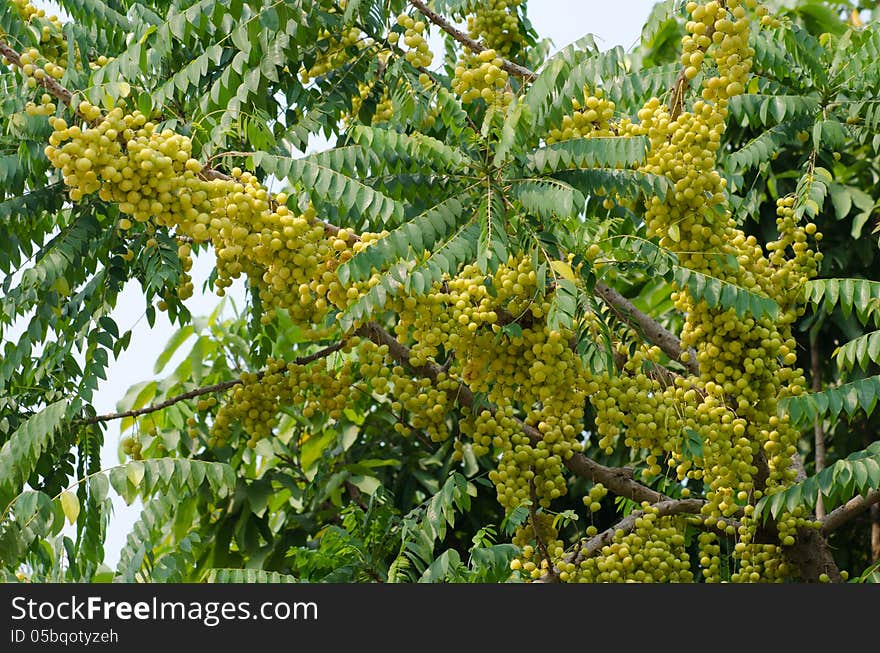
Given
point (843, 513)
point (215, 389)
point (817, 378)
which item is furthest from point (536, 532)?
point (817, 378)

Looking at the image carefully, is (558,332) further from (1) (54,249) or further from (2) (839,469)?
(1) (54,249)

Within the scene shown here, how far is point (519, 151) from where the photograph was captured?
335 centimetres

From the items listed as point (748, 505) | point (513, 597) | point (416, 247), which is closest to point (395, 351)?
point (416, 247)

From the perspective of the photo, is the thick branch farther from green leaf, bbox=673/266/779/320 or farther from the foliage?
green leaf, bbox=673/266/779/320

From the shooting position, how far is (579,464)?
14.0 ft

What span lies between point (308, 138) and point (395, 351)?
35.3 inches

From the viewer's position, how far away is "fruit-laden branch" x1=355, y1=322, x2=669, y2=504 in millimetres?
4055

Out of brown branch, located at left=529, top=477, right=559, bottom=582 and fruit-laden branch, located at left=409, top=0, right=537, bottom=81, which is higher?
fruit-laden branch, located at left=409, top=0, right=537, bottom=81

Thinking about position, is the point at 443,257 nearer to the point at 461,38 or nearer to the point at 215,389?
the point at 461,38

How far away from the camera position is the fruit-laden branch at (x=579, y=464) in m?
4.05

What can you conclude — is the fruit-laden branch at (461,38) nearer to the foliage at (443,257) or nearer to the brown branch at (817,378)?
the foliage at (443,257)

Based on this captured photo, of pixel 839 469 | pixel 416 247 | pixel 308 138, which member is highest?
pixel 308 138

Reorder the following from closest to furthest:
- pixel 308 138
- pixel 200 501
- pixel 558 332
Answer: pixel 558 332 < pixel 308 138 < pixel 200 501

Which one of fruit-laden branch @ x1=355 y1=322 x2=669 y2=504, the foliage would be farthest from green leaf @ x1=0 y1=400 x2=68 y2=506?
fruit-laden branch @ x1=355 y1=322 x2=669 y2=504
